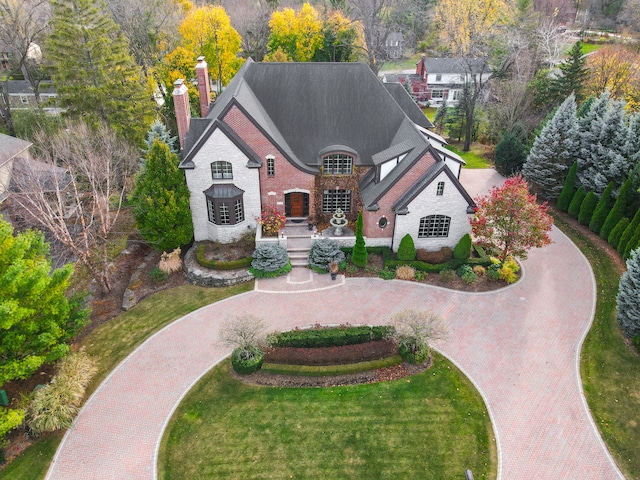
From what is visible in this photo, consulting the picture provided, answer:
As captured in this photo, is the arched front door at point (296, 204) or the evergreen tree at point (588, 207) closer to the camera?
the arched front door at point (296, 204)

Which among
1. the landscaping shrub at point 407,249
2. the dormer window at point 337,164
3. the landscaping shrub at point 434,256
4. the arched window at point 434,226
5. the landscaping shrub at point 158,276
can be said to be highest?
the dormer window at point 337,164

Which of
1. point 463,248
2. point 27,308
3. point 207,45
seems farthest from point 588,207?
point 207,45

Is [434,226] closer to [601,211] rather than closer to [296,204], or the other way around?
[296,204]

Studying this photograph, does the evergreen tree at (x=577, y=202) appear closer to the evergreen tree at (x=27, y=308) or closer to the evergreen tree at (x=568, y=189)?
the evergreen tree at (x=568, y=189)

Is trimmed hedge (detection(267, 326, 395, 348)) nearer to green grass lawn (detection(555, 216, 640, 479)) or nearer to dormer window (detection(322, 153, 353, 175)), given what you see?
green grass lawn (detection(555, 216, 640, 479))

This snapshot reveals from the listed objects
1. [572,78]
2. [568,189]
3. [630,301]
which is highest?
[572,78]

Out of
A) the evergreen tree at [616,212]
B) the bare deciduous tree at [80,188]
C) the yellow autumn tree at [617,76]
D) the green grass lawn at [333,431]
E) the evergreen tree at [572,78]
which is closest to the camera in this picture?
the green grass lawn at [333,431]

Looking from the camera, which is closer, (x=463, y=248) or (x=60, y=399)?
→ (x=60, y=399)

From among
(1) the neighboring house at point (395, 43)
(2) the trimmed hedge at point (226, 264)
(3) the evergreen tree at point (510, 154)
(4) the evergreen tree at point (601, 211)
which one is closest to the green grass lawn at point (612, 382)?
(4) the evergreen tree at point (601, 211)

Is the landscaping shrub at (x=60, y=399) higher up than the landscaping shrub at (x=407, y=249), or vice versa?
the landscaping shrub at (x=407, y=249)
